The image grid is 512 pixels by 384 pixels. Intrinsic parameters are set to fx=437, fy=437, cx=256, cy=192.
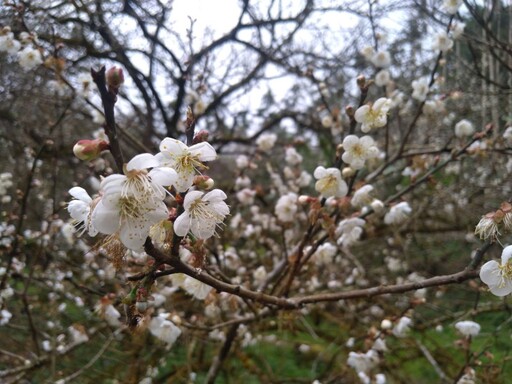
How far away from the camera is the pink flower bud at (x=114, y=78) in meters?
0.74

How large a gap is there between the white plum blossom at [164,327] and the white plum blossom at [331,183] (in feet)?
2.73

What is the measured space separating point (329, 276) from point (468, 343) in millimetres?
2744

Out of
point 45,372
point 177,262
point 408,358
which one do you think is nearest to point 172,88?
point 45,372

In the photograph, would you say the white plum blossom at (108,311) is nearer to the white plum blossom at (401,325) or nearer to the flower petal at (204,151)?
the flower petal at (204,151)

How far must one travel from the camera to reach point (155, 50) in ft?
11.7

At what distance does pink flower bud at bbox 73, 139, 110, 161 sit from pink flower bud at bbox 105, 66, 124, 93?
0.12 m

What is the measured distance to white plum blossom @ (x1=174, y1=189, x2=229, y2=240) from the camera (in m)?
0.90

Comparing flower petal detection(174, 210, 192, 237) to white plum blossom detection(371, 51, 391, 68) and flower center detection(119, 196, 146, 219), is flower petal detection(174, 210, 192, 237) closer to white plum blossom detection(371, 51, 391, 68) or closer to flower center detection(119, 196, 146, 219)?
flower center detection(119, 196, 146, 219)

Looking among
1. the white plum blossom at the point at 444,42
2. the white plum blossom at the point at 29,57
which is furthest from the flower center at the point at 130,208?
the white plum blossom at the point at 444,42

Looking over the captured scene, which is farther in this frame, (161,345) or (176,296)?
(161,345)

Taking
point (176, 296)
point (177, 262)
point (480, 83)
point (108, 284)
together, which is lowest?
point (177, 262)

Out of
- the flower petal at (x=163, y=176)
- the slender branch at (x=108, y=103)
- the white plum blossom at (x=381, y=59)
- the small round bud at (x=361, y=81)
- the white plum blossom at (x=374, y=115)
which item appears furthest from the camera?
the white plum blossom at (x=381, y=59)

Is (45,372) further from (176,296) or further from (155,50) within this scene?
(155,50)

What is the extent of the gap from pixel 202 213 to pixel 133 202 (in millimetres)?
182
